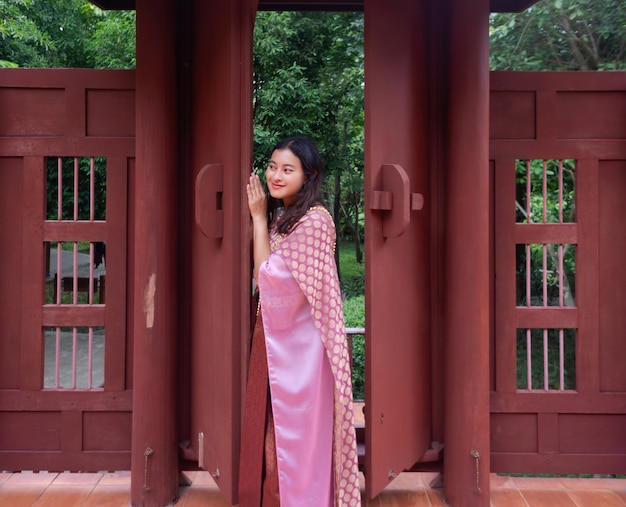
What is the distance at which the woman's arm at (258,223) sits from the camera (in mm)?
2080

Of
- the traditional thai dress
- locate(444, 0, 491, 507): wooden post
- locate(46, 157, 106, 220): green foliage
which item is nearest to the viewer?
the traditional thai dress

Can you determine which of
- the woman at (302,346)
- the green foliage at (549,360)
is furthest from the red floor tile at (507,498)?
the green foliage at (549,360)

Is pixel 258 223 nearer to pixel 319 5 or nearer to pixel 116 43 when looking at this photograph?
pixel 319 5

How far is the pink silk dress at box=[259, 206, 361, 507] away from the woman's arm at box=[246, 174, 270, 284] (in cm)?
5

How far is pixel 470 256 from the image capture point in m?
2.43

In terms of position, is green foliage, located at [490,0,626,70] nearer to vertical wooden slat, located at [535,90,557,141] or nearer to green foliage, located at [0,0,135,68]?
vertical wooden slat, located at [535,90,557,141]

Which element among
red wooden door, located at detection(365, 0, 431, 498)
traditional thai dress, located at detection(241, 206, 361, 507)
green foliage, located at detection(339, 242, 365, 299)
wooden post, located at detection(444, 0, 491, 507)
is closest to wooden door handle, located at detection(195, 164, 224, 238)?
traditional thai dress, located at detection(241, 206, 361, 507)

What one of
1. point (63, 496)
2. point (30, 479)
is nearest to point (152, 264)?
point (63, 496)

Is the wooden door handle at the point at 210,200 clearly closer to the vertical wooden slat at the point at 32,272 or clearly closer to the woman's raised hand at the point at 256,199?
the woman's raised hand at the point at 256,199

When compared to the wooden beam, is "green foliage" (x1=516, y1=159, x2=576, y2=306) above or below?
below

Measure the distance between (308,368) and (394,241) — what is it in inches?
25.1

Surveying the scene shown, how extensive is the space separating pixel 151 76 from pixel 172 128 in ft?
0.78

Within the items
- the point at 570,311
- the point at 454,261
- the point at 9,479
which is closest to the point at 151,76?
the point at 454,261

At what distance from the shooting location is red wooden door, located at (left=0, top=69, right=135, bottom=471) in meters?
2.70
